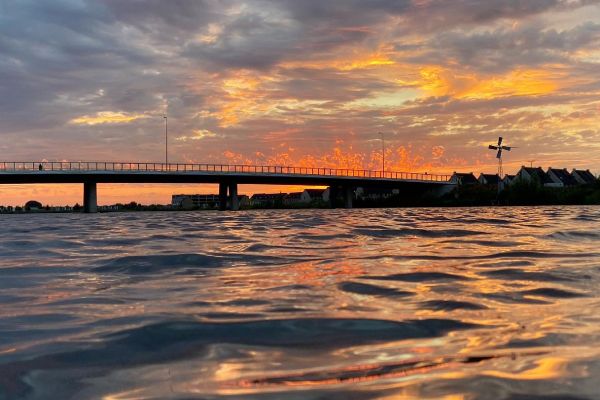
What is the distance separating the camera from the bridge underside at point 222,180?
8299cm

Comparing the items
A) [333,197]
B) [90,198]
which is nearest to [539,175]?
[333,197]

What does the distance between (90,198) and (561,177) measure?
122m

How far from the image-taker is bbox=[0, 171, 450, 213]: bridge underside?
272ft

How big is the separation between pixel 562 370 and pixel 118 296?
5263 millimetres

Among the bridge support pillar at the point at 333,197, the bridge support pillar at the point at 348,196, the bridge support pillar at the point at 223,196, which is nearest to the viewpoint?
the bridge support pillar at the point at 223,196

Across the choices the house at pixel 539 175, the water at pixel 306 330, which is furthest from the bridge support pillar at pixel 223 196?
the water at pixel 306 330

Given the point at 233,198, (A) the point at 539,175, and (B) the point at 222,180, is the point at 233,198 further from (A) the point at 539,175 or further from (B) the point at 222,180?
(A) the point at 539,175

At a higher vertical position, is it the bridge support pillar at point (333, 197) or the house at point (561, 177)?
the house at point (561, 177)

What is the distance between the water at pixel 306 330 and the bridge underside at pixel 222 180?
255ft

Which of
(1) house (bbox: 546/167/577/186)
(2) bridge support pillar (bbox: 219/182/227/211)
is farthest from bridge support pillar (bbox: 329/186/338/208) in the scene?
(1) house (bbox: 546/167/577/186)

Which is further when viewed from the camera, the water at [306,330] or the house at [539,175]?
the house at [539,175]

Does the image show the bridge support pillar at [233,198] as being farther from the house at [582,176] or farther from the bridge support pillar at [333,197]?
the house at [582,176]

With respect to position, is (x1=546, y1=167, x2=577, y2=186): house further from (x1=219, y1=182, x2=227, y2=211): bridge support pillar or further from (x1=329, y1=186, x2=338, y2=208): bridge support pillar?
(x1=219, y1=182, x2=227, y2=211): bridge support pillar

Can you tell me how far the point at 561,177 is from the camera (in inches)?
5979
